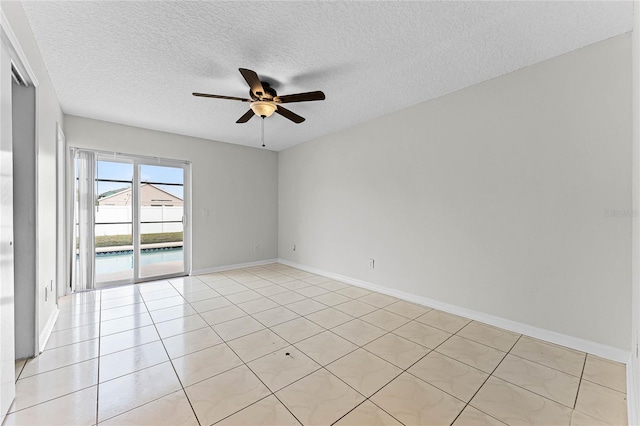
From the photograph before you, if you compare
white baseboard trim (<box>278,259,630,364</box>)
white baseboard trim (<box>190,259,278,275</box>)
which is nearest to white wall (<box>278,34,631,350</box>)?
white baseboard trim (<box>278,259,630,364</box>)

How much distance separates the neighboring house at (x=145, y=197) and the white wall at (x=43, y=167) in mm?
1291

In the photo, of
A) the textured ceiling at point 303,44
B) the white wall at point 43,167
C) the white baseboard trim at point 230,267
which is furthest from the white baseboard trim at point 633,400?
the white baseboard trim at point 230,267

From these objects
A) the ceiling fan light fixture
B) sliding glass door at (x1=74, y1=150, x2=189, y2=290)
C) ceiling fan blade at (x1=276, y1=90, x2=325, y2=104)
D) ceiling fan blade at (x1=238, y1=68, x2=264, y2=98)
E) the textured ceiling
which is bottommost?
sliding glass door at (x1=74, y1=150, x2=189, y2=290)

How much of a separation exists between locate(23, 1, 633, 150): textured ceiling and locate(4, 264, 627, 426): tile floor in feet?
8.48

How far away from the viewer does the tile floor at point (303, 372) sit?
1559mm

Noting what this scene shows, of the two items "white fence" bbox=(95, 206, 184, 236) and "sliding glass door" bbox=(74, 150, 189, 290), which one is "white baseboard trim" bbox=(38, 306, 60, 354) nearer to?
"sliding glass door" bbox=(74, 150, 189, 290)

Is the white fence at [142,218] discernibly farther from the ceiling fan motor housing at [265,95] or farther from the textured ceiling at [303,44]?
the ceiling fan motor housing at [265,95]

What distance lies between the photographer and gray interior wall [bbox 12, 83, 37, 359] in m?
2.09

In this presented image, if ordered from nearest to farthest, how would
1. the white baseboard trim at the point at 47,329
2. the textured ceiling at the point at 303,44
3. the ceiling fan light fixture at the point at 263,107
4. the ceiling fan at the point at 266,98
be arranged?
the textured ceiling at the point at 303,44
the white baseboard trim at the point at 47,329
the ceiling fan at the point at 266,98
the ceiling fan light fixture at the point at 263,107

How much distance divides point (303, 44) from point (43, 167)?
2644 millimetres

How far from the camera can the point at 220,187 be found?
520cm

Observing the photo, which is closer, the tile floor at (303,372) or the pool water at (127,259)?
the tile floor at (303,372)

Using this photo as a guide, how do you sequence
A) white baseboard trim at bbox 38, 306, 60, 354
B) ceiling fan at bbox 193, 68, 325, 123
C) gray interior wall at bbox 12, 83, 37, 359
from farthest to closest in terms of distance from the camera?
1. ceiling fan at bbox 193, 68, 325, 123
2. white baseboard trim at bbox 38, 306, 60, 354
3. gray interior wall at bbox 12, 83, 37, 359

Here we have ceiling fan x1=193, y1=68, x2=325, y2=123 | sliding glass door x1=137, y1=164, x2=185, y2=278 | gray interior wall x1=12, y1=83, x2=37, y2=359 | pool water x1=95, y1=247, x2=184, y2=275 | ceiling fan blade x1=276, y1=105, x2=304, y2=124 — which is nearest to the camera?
gray interior wall x1=12, y1=83, x2=37, y2=359
